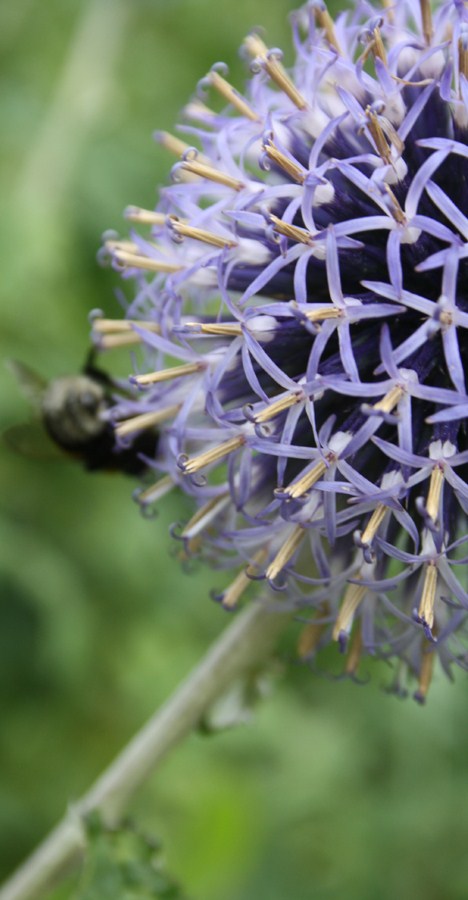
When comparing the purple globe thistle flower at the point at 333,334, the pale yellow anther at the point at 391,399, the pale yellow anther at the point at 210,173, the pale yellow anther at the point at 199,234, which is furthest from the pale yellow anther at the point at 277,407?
the pale yellow anther at the point at 210,173

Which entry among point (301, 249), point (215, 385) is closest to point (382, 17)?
point (301, 249)

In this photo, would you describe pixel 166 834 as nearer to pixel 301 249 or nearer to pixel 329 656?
pixel 329 656

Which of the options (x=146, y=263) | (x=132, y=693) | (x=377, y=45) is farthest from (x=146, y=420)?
(x=132, y=693)

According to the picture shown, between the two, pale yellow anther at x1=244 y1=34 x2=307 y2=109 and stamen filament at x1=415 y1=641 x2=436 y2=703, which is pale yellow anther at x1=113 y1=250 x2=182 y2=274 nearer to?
pale yellow anther at x1=244 y1=34 x2=307 y2=109

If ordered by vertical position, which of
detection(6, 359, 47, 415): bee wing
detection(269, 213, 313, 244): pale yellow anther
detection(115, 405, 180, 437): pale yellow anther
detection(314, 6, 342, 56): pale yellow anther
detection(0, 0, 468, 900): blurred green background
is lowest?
detection(0, 0, 468, 900): blurred green background

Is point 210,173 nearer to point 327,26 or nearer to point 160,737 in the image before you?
point 327,26

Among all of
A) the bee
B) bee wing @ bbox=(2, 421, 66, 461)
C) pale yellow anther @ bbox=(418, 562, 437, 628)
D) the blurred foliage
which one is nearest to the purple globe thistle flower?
pale yellow anther @ bbox=(418, 562, 437, 628)
